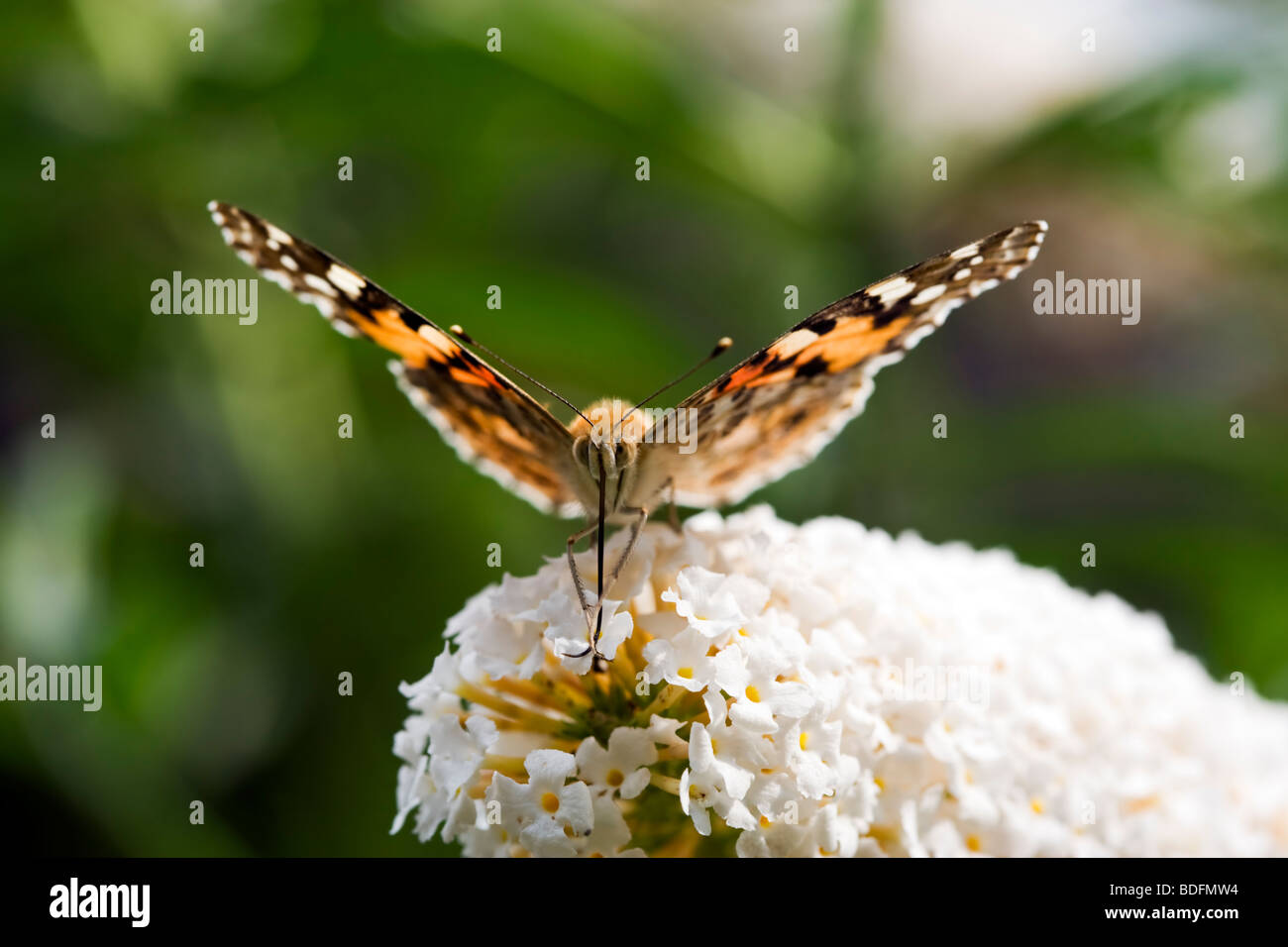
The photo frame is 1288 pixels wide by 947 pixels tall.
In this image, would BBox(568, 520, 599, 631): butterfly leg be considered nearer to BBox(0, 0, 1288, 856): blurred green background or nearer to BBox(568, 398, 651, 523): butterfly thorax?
BBox(568, 398, 651, 523): butterfly thorax

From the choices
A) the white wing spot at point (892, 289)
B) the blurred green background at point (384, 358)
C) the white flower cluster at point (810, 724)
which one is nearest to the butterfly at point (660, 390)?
the white wing spot at point (892, 289)

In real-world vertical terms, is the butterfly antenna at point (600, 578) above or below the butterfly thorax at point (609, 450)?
below

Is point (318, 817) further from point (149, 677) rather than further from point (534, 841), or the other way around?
point (534, 841)

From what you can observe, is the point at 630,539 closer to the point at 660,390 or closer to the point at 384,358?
the point at 660,390

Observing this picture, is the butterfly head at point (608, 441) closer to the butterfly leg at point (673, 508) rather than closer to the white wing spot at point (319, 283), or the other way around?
the butterfly leg at point (673, 508)

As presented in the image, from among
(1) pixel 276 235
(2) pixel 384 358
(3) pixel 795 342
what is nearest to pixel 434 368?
(1) pixel 276 235

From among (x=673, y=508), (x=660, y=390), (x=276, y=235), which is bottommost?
(x=673, y=508)
